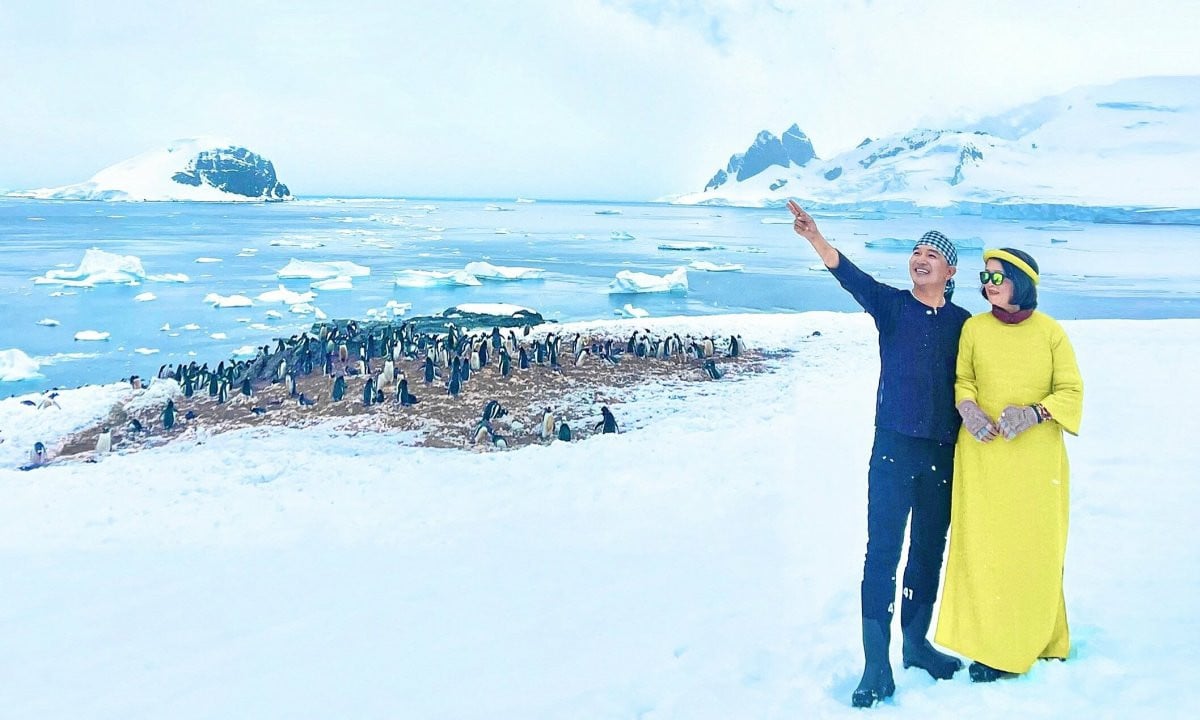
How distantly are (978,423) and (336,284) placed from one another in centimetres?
2589

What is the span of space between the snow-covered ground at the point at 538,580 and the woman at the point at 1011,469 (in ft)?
0.59

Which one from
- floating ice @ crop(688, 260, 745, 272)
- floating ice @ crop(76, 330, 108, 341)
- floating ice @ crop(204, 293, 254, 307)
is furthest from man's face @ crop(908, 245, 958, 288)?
floating ice @ crop(688, 260, 745, 272)

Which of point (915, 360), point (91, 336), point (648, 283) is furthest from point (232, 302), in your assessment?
point (915, 360)

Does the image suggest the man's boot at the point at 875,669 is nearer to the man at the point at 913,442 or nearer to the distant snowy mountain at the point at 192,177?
the man at the point at 913,442

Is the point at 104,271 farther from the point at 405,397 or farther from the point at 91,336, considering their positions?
the point at 405,397

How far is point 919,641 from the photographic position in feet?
8.23

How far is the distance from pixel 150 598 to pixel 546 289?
904 inches

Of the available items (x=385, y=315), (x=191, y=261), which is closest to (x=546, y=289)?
(x=385, y=315)

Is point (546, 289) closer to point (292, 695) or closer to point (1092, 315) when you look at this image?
point (1092, 315)

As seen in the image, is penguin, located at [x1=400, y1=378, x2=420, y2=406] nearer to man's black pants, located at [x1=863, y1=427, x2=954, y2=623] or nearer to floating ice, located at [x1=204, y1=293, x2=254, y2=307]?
man's black pants, located at [x1=863, y1=427, x2=954, y2=623]

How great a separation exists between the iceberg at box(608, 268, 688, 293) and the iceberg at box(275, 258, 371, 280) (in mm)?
11127

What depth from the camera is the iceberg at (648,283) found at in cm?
2384

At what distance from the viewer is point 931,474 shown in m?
2.38

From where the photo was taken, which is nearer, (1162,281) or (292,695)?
(292,695)
